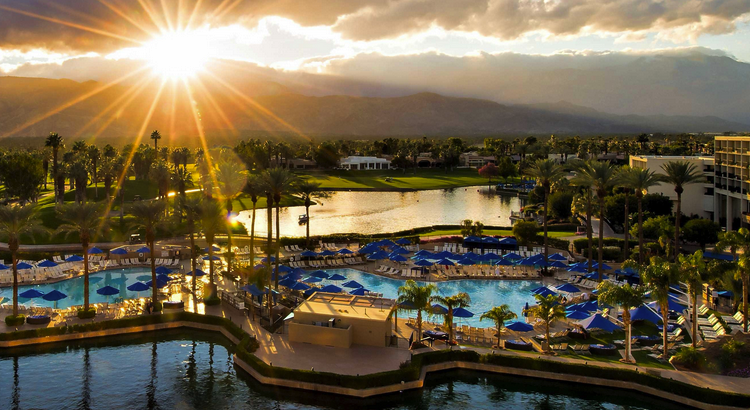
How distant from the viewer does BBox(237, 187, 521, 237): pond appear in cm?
6850

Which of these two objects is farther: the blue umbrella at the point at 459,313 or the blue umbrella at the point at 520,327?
the blue umbrella at the point at 459,313

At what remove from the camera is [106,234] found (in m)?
54.2

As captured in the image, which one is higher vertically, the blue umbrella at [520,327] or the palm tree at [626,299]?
the palm tree at [626,299]

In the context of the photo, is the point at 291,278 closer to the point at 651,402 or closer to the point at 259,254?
the point at 259,254

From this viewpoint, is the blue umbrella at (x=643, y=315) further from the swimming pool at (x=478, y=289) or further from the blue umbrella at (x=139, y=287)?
the blue umbrella at (x=139, y=287)

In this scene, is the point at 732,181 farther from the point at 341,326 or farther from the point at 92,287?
the point at 92,287

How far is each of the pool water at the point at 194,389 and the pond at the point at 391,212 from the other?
33845 mm

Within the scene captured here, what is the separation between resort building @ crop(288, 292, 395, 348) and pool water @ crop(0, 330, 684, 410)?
3.48 meters

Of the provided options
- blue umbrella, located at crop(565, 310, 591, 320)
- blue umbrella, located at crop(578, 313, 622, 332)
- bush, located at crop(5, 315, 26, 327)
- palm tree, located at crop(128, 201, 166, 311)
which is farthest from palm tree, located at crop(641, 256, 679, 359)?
bush, located at crop(5, 315, 26, 327)

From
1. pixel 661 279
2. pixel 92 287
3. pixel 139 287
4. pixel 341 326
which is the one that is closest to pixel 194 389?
pixel 341 326

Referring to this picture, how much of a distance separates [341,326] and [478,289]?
14615 millimetres

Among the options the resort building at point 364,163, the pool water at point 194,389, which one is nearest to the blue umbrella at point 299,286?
the pool water at point 194,389

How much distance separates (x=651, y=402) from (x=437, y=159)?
136 m

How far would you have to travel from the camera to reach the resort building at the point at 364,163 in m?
143
